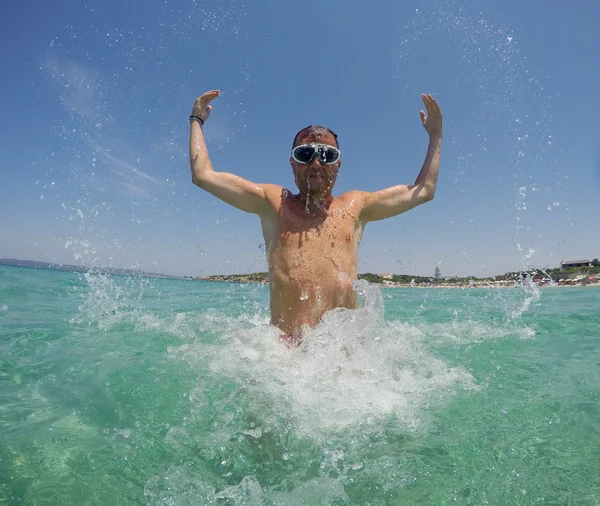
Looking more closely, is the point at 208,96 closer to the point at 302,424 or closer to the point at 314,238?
the point at 314,238

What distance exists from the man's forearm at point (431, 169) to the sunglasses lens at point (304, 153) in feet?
3.69

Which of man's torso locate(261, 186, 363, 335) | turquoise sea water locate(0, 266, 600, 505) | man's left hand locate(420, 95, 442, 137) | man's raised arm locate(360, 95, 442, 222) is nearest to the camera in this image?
turquoise sea water locate(0, 266, 600, 505)

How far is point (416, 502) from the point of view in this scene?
1.75 metres

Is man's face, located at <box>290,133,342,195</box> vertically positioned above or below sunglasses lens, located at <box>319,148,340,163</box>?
below

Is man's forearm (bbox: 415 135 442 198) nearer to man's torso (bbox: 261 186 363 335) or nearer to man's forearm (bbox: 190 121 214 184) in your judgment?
man's torso (bbox: 261 186 363 335)

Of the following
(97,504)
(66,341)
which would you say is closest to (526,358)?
(97,504)

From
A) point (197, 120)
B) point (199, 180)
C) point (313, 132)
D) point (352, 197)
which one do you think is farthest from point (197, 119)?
point (352, 197)

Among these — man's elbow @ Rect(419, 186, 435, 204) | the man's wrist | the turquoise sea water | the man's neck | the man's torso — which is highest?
the man's wrist

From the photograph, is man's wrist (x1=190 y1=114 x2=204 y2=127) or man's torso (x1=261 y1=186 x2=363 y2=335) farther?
man's wrist (x1=190 y1=114 x2=204 y2=127)

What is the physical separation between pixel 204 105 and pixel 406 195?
2258 millimetres

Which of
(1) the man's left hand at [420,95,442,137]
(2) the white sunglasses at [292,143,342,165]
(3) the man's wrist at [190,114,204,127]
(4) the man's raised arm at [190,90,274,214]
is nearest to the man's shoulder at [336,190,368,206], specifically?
(2) the white sunglasses at [292,143,342,165]

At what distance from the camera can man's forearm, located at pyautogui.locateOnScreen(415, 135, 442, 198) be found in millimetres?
3775

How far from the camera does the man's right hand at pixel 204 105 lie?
3904 millimetres

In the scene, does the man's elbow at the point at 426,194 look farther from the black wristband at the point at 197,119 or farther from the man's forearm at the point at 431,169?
the black wristband at the point at 197,119
